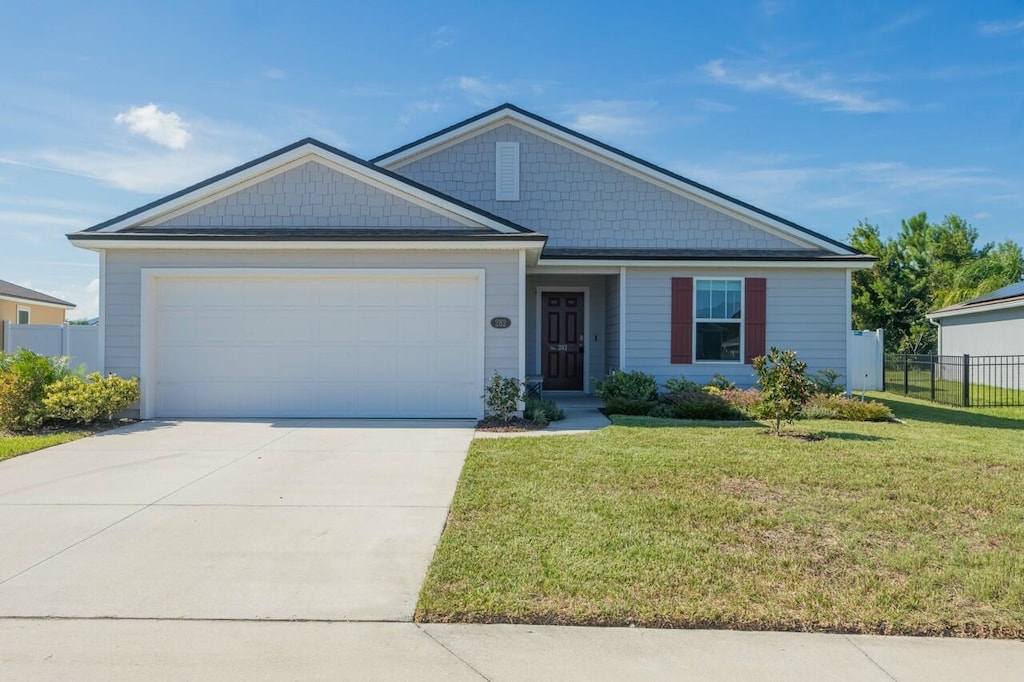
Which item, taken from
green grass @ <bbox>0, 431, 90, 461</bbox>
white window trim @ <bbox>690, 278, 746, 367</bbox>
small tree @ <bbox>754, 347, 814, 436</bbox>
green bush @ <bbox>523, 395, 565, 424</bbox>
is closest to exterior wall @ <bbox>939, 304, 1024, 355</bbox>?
white window trim @ <bbox>690, 278, 746, 367</bbox>

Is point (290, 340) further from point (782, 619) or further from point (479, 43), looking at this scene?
point (782, 619)

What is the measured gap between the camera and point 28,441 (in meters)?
8.38

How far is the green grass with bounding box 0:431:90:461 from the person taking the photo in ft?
25.5

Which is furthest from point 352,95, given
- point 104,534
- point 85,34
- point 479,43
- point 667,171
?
point 104,534

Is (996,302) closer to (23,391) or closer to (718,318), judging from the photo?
(718,318)

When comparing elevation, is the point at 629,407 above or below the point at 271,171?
below

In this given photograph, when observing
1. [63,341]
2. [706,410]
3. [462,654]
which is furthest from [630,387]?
[63,341]

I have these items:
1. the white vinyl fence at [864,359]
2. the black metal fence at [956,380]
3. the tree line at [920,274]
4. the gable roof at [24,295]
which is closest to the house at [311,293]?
the white vinyl fence at [864,359]

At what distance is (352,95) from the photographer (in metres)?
12.7

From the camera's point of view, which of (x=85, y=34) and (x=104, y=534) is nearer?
(x=104, y=534)

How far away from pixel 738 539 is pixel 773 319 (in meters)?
9.14

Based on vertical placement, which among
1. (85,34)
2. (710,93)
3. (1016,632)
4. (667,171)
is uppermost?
(710,93)

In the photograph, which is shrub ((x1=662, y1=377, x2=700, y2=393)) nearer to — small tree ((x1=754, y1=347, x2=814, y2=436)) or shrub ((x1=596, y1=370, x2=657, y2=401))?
shrub ((x1=596, y1=370, x2=657, y2=401))

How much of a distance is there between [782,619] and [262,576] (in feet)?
10.4
